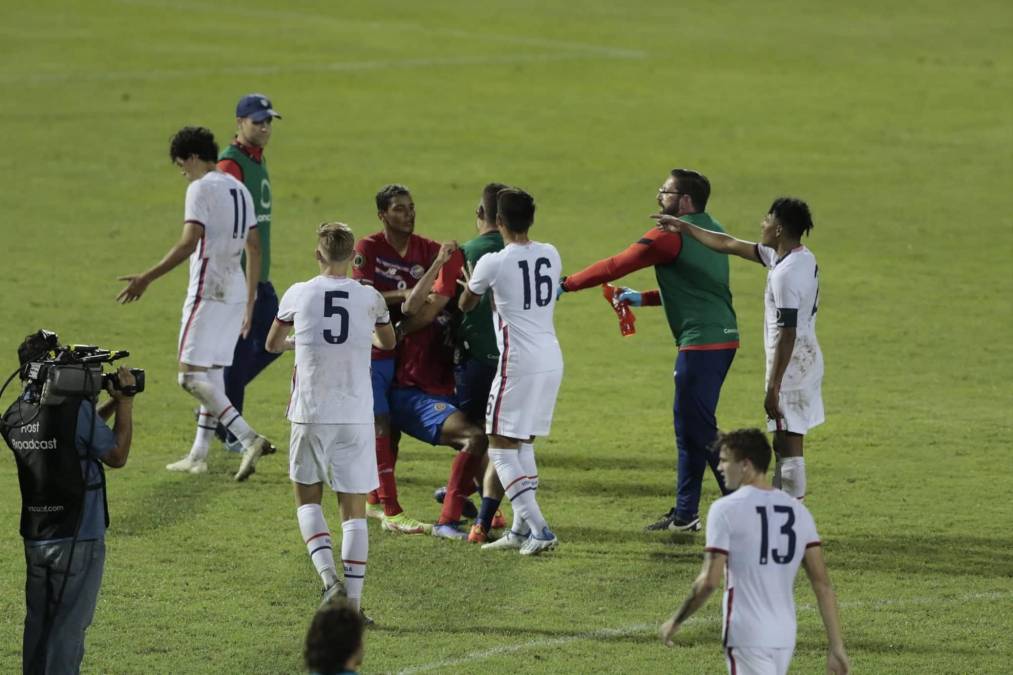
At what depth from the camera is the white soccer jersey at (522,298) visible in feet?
34.0

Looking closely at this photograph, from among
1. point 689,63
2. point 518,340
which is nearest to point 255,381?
point 518,340

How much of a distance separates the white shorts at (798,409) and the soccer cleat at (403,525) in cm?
234

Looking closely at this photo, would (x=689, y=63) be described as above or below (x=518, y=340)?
above

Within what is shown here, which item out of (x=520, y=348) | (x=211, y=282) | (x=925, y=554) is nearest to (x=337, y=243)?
(x=520, y=348)

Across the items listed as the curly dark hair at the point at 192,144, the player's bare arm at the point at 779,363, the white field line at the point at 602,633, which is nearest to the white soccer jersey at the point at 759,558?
the white field line at the point at 602,633

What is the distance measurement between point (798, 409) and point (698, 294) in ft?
3.20

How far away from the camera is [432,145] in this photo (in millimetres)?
29078

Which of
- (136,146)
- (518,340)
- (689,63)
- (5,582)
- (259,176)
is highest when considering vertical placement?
(689,63)

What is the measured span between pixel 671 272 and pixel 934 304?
29.3 ft

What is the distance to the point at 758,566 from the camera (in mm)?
6953

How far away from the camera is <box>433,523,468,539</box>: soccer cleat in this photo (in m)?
11.0

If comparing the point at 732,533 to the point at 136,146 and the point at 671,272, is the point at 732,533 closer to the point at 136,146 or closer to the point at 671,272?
the point at 671,272

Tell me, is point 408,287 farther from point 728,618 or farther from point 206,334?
point 728,618

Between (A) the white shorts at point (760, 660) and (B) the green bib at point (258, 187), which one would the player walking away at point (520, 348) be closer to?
(B) the green bib at point (258, 187)
